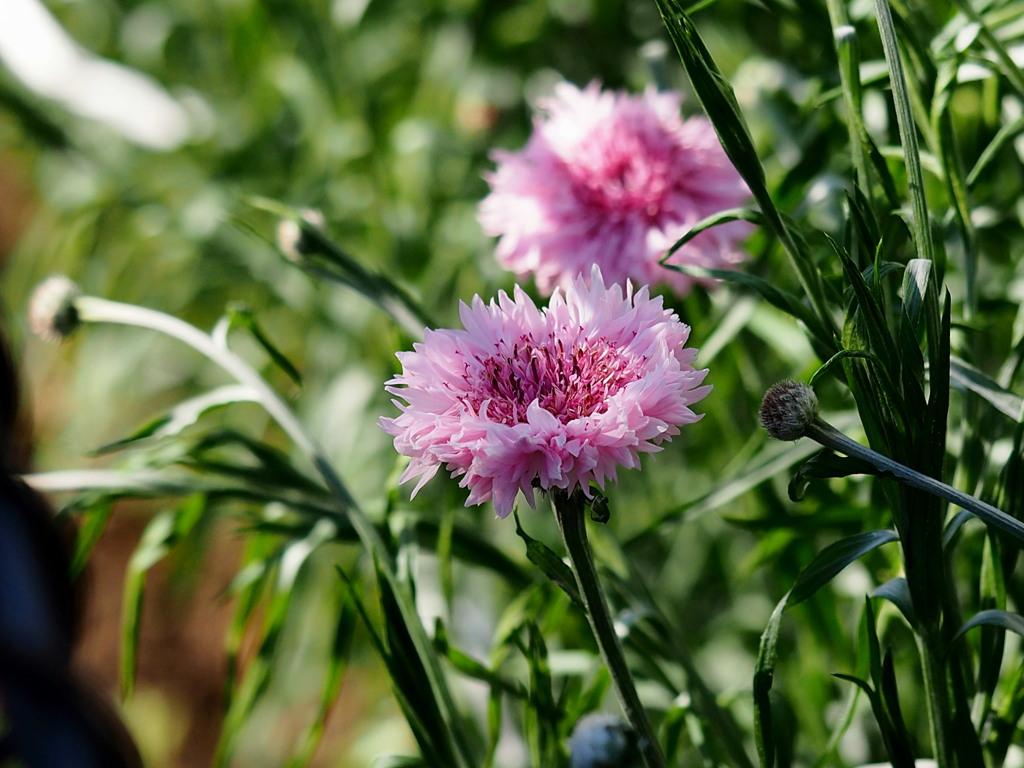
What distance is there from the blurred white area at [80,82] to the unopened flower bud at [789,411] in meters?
0.99

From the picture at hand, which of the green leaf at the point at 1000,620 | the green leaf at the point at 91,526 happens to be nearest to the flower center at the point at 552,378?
the green leaf at the point at 1000,620

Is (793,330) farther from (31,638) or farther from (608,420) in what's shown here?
(31,638)

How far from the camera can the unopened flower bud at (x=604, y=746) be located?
0.36m

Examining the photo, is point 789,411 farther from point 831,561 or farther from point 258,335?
point 258,335

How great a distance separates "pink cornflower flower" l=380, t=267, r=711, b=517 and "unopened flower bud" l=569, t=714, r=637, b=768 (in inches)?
5.0

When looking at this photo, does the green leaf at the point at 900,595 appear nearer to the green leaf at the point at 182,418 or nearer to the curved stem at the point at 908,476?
the curved stem at the point at 908,476

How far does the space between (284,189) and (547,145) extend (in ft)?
2.04

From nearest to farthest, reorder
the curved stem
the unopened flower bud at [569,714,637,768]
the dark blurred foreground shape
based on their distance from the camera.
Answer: the dark blurred foreground shape < the curved stem < the unopened flower bud at [569,714,637,768]

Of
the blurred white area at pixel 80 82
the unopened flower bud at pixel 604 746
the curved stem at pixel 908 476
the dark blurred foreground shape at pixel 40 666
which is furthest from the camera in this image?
the blurred white area at pixel 80 82

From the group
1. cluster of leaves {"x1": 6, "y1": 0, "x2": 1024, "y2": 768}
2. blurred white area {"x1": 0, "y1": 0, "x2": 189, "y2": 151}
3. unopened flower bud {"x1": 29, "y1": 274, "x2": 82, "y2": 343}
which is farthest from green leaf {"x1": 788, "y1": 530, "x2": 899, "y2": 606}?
blurred white area {"x1": 0, "y1": 0, "x2": 189, "y2": 151}

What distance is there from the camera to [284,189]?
1.03 m

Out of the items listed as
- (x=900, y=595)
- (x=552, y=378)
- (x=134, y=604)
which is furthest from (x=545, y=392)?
(x=134, y=604)

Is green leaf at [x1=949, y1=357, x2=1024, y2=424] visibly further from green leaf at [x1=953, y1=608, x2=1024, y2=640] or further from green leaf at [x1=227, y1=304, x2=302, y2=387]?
green leaf at [x1=227, y1=304, x2=302, y2=387]

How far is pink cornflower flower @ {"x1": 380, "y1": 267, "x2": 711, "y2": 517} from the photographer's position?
263 mm
